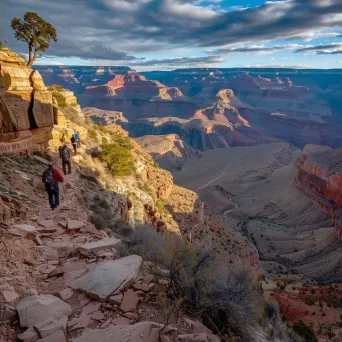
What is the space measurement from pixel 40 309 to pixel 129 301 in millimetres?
1536

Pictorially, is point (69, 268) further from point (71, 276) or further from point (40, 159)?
point (40, 159)

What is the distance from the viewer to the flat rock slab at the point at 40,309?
5.19 metres

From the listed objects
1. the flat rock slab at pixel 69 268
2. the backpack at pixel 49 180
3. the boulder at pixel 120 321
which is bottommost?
the flat rock slab at pixel 69 268

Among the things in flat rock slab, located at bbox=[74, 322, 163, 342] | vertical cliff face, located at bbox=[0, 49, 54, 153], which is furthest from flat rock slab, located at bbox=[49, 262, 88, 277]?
→ vertical cliff face, located at bbox=[0, 49, 54, 153]

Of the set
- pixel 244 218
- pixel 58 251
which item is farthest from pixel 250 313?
pixel 244 218

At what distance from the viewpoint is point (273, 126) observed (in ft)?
650

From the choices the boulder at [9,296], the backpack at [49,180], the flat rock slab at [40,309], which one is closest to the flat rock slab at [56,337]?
the flat rock slab at [40,309]

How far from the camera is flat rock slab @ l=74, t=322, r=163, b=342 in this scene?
4668 mm

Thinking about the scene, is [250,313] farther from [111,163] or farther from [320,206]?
[320,206]

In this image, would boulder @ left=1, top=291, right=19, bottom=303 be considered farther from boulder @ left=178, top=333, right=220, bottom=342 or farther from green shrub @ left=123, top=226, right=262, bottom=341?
boulder @ left=178, top=333, right=220, bottom=342

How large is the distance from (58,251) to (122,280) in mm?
2887

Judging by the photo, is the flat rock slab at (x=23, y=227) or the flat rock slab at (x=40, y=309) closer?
the flat rock slab at (x=40, y=309)

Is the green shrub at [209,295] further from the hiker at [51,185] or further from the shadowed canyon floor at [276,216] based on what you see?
the shadowed canyon floor at [276,216]

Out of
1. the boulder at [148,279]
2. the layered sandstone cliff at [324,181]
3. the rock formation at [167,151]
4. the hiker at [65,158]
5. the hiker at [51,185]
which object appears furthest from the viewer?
the rock formation at [167,151]
